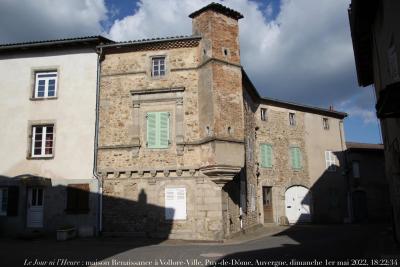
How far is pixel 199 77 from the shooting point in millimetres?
16453

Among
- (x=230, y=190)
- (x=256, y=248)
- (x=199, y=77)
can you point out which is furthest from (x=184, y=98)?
(x=256, y=248)

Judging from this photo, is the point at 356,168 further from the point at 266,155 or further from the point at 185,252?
the point at 185,252

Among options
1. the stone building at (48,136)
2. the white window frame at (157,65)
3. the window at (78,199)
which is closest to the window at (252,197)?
the white window frame at (157,65)

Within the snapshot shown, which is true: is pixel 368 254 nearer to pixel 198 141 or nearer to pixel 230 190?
pixel 230 190

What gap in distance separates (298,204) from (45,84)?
651 inches

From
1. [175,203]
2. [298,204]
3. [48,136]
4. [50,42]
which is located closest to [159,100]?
[175,203]

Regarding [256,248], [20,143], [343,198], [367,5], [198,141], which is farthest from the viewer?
[343,198]

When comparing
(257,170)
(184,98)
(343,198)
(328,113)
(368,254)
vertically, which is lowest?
(368,254)

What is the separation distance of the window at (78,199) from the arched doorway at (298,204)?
1328 centimetres

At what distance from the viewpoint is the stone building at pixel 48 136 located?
639 inches

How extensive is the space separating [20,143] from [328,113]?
786 inches

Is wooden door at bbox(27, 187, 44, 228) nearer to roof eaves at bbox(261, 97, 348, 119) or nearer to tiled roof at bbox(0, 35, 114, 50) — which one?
tiled roof at bbox(0, 35, 114, 50)

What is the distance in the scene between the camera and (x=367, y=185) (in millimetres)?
28016

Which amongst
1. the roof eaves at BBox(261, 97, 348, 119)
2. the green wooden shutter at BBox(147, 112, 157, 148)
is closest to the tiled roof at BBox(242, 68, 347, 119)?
the roof eaves at BBox(261, 97, 348, 119)
